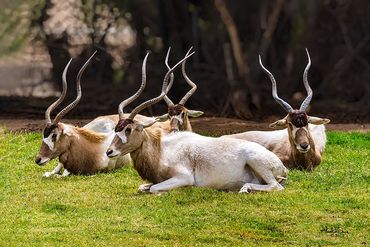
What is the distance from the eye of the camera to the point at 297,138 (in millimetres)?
10922

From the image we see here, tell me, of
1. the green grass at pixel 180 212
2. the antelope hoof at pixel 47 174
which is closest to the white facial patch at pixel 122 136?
the green grass at pixel 180 212

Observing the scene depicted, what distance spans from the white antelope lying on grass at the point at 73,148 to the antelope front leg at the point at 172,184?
161 centimetres

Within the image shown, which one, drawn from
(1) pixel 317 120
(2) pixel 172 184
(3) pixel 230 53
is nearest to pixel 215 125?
(3) pixel 230 53

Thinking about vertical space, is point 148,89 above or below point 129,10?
below

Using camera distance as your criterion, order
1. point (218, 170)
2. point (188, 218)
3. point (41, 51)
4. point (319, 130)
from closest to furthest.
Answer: point (188, 218), point (218, 170), point (319, 130), point (41, 51)

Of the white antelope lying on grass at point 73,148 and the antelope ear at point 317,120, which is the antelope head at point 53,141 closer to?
the white antelope lying on grass at point 73,148

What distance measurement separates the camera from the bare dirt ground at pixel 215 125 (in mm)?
14656

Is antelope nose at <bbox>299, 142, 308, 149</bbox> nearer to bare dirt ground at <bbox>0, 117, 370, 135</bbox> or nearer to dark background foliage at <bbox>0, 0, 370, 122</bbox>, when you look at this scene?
bare dirt ground at <bbox>0, 117, 370, 135</bbox>

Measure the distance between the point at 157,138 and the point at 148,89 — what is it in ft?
19.9

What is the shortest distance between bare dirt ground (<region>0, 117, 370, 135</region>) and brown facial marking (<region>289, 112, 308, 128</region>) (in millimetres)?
3326

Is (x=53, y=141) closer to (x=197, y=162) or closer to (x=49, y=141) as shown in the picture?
(x=49, y=141)

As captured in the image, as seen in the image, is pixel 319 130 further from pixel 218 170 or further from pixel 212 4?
pixel 212 4

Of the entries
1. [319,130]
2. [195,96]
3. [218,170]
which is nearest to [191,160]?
[218,170]

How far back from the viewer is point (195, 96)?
53.9ft
